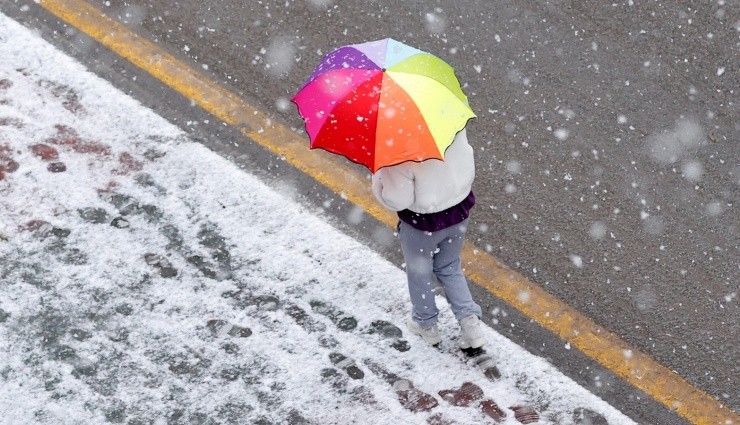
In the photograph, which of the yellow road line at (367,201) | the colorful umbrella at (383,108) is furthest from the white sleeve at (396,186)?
the yellow road line at (367,201)

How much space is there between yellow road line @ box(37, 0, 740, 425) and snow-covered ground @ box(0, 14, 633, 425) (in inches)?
9.4

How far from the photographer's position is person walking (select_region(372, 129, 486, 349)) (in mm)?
3602

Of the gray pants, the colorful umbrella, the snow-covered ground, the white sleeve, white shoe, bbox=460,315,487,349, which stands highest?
the colorful umbrella

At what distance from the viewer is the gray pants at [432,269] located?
12.8 feet

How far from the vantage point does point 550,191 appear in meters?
5.04

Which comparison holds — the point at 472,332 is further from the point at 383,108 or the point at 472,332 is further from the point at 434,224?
the point at 383,108

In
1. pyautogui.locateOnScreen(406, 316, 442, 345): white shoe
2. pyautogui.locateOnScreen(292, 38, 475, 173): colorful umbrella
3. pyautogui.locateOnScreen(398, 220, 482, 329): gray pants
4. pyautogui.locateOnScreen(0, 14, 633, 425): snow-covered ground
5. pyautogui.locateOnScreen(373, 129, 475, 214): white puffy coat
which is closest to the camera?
pyautogui.locateOnScreen(292, 38, 475, 173): colorful umbrella

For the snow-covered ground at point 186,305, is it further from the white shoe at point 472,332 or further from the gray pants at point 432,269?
the gray pants at point 432,269

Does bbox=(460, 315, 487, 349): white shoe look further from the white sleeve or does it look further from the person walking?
the white sleeve

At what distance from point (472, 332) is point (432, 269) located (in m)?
0.33

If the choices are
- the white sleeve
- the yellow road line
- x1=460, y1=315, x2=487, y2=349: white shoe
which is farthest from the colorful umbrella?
the yellow road line

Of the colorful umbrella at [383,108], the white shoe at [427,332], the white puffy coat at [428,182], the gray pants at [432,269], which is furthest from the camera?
the white shoe at [427,332]

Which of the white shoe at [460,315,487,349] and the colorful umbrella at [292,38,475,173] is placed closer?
the colorful umbrella at [292,38,475,173]

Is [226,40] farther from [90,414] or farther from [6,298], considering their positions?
[90,414]
